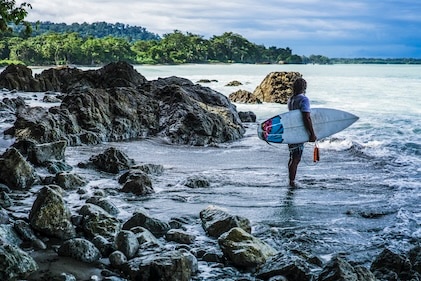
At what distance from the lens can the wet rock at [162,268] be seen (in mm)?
5016

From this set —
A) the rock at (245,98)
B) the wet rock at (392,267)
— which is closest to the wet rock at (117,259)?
the wet rock at (392,267)

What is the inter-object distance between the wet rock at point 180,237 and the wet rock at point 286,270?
3.82ft

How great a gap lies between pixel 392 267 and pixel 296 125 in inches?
170

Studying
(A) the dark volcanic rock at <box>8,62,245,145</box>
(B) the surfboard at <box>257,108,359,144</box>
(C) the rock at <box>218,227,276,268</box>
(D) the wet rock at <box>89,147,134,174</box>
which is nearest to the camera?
(C) the rock at <box>218,227,276,268</box>

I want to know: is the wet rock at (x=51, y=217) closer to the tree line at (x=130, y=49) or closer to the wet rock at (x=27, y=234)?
the wet rock at (x=27, y=234)

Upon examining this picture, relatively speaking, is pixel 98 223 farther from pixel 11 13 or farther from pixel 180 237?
pixel 11 13

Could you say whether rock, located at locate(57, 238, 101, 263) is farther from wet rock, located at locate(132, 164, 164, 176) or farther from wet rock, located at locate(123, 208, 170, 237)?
wet rock, located at locate(132, 164, 164, 176)

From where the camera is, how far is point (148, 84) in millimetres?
20078

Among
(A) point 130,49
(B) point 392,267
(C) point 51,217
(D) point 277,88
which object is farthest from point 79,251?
(A) point 130,49

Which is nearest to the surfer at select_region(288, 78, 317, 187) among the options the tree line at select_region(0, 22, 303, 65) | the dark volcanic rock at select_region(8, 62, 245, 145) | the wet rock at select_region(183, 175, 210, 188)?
the wet rock at select_region(183, 175, 210, 188)

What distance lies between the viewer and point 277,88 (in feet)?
104

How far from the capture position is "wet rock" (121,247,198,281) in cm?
502

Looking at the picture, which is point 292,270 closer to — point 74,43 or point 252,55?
point 74,43

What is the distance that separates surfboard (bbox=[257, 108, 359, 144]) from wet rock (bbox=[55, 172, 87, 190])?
3663 mm
